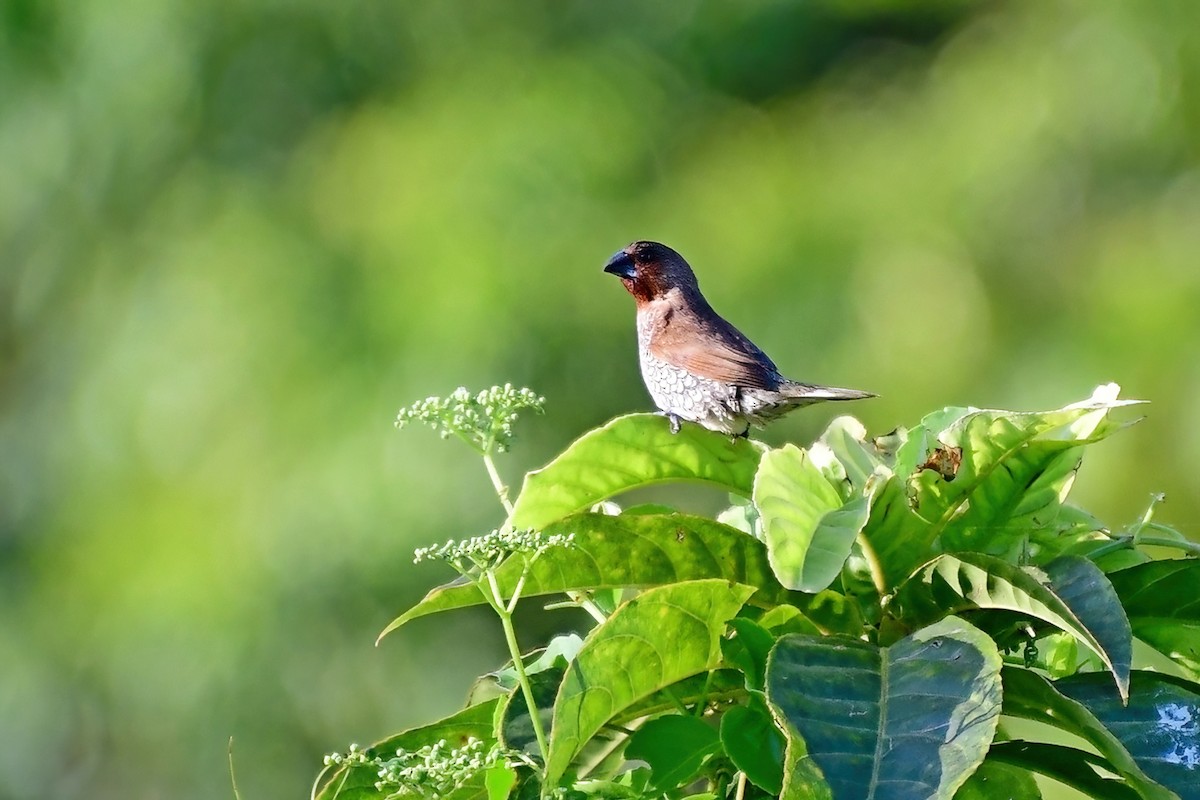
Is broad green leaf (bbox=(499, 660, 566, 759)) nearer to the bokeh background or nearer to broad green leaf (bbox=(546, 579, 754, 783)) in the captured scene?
broad green leaf (bbox=(546, 579, 754, 783))

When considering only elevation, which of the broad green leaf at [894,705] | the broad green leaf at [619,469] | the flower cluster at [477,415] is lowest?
the broad green leaf at [894,705]

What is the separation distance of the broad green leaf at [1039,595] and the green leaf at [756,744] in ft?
0.83

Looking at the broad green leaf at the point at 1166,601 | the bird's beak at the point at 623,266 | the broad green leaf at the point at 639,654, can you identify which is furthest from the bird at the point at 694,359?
the broad green leaf at the point at 639,654

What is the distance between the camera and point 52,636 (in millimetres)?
9117

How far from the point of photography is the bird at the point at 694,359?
429 centimetres

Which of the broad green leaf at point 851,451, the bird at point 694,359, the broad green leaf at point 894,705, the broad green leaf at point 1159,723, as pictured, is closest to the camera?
the broad green leaf at point 894,705

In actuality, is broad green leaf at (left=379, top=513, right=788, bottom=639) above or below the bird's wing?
below

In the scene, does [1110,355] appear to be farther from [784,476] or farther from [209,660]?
[784,476]

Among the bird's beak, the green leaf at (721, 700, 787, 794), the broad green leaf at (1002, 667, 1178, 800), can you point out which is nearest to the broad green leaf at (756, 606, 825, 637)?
the green leaf at (721, 700, 787, 794)

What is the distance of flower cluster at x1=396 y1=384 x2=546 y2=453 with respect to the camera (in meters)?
1.67

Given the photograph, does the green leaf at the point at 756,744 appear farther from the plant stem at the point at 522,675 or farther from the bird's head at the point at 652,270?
the bird's head at the point at 652,270

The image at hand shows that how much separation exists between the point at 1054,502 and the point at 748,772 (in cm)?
51

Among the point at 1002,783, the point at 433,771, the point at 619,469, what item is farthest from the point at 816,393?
the point at 433,771

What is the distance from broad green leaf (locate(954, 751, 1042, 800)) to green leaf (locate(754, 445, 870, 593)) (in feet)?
0.98
